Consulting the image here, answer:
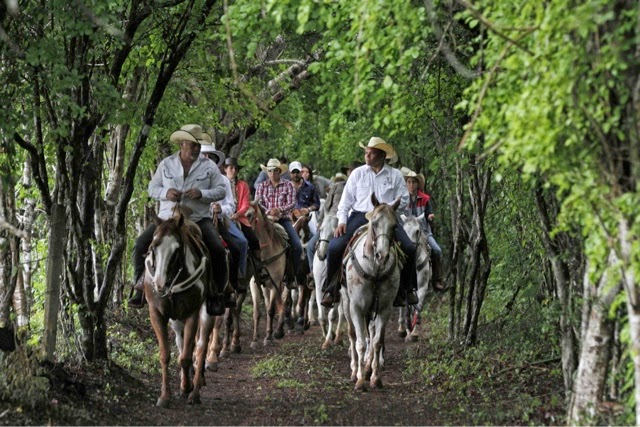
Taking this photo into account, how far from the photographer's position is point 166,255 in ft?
36.7

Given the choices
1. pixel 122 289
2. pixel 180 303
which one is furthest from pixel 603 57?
pixel 122 289

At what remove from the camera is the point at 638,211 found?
707cm

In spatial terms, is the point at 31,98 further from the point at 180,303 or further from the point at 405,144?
the point at 405,144

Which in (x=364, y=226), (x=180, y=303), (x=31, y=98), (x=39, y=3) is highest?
(x=39, y=3)

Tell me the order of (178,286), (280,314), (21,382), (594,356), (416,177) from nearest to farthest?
1. (594,356)
2. (21,382)
3. (178,286)
4. (416,177)
5. (280,314)

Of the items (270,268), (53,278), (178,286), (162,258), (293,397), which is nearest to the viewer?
(162,258)

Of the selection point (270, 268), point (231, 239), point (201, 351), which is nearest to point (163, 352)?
point (201, 351)

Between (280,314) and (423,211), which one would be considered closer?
(423,211)

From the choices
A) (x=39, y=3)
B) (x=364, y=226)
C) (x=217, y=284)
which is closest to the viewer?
(x=39, y=3)

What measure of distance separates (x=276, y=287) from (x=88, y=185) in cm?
616

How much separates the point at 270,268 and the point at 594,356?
34.2 feet

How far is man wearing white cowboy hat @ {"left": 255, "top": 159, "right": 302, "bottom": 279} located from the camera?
1912cm

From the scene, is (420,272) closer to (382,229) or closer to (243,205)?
(243,205)

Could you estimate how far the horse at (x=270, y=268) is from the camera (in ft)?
59.3
